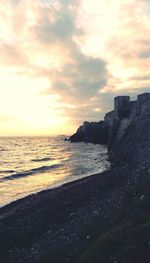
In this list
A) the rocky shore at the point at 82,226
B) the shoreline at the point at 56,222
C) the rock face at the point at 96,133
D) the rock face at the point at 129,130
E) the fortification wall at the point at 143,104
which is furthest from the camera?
the rock face at the point at 96,133

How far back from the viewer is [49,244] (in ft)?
55.5


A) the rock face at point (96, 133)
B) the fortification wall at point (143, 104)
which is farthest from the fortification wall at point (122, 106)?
the rock face at point (96, 133)

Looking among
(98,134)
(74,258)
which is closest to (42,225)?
(74,258)

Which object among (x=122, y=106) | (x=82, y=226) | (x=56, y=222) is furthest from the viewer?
(x=122, y=106)

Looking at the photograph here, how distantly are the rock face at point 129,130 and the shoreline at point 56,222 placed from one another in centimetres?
1125

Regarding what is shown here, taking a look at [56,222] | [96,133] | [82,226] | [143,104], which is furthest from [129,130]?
[96,133]

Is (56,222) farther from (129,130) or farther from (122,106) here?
(122,106)

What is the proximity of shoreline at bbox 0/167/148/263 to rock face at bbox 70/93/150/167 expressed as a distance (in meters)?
11.2

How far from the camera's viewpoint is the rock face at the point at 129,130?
151 feet

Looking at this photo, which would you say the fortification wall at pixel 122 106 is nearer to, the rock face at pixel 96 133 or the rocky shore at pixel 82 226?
the rock face at pixel 96 133

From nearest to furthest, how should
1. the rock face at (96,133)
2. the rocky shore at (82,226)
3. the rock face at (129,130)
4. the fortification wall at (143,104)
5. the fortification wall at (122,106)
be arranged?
the rocky shore at (82,226), the rock face at (129,130), the fortification wall at (143,104), the fortification wall at (122,106), the rock face at (96,133)

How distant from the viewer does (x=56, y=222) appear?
20.4m

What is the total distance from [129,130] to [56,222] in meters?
43.9

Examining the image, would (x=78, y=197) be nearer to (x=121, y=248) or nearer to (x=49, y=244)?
(x=49, y=244)
